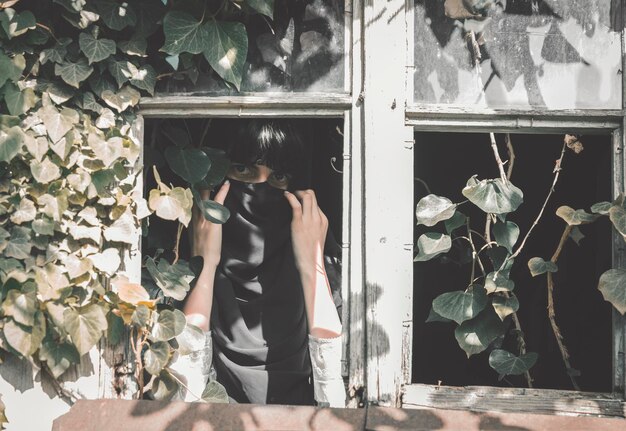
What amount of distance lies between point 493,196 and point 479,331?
1.81 ft

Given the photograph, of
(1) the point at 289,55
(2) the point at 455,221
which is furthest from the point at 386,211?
(1) the point at 289,55

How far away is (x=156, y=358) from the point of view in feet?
9.46

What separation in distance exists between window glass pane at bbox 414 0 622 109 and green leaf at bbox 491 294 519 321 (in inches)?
30.7

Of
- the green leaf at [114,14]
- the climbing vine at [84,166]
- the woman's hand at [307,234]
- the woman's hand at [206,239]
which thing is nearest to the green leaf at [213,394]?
the climbing vine at [84,166]

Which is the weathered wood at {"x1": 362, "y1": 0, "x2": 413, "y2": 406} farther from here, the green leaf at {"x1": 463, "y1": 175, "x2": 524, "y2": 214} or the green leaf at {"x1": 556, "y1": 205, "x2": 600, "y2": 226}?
the green leaf at {"x1": 556, "y1": 205, "x2": 600, "y2": 226}

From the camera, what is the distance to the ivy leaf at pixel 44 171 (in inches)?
110

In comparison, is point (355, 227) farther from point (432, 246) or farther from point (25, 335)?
point (25, 335)

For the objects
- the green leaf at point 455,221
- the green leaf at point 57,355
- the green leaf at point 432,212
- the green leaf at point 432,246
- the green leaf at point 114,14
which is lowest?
the green leaf at point 57,355

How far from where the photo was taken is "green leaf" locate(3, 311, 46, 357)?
279 centimetres

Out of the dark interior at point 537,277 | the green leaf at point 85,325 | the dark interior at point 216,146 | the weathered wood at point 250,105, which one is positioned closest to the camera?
the green leaf at point 85,325

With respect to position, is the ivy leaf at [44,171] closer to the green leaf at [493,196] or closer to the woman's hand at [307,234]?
the woman's hand at [307,234]

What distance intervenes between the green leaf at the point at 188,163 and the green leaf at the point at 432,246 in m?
0.96

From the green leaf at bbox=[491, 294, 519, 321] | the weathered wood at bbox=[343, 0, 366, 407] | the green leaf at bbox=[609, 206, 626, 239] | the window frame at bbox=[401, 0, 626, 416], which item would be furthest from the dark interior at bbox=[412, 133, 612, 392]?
the weathered wood at bbox=[343, 0, 366, 407]

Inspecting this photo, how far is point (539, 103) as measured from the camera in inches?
116
